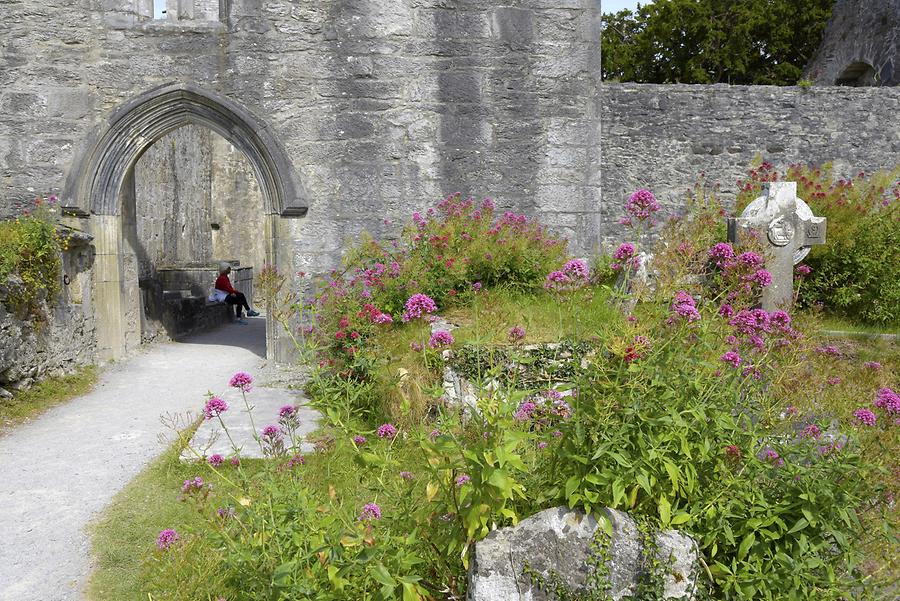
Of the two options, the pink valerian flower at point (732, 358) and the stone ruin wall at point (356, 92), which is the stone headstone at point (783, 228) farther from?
the pink valerian flower at point (732, 358)

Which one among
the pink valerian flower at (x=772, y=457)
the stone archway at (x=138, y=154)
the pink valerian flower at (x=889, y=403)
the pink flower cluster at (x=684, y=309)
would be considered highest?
the stone archway at (x=138, y=154)

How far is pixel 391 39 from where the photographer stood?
6922 mm

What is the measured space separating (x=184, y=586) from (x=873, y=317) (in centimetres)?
707

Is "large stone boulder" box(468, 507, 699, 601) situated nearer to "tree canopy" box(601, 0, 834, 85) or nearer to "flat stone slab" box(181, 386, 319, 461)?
"flat stone slab" box(181, 386, 319, 461)

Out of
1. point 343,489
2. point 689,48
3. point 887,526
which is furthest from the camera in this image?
point 689,48

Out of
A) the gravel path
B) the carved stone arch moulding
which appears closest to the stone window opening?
the carved stone arch moulding

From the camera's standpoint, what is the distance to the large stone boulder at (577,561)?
6.54ft

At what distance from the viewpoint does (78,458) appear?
14.9 ft

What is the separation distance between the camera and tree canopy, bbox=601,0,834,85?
1953cm

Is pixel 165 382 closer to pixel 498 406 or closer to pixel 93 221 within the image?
pixel 93 221

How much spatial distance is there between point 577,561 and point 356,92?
5.87 meters

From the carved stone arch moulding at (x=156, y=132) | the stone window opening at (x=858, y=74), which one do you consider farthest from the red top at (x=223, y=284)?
the stone window opening at (x=858, y=74)

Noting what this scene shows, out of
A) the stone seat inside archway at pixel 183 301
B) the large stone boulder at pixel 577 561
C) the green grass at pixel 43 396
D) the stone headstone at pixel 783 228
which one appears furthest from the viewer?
the stone seat inside archway at pixel 183 301

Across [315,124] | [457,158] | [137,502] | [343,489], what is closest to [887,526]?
[343,489]
